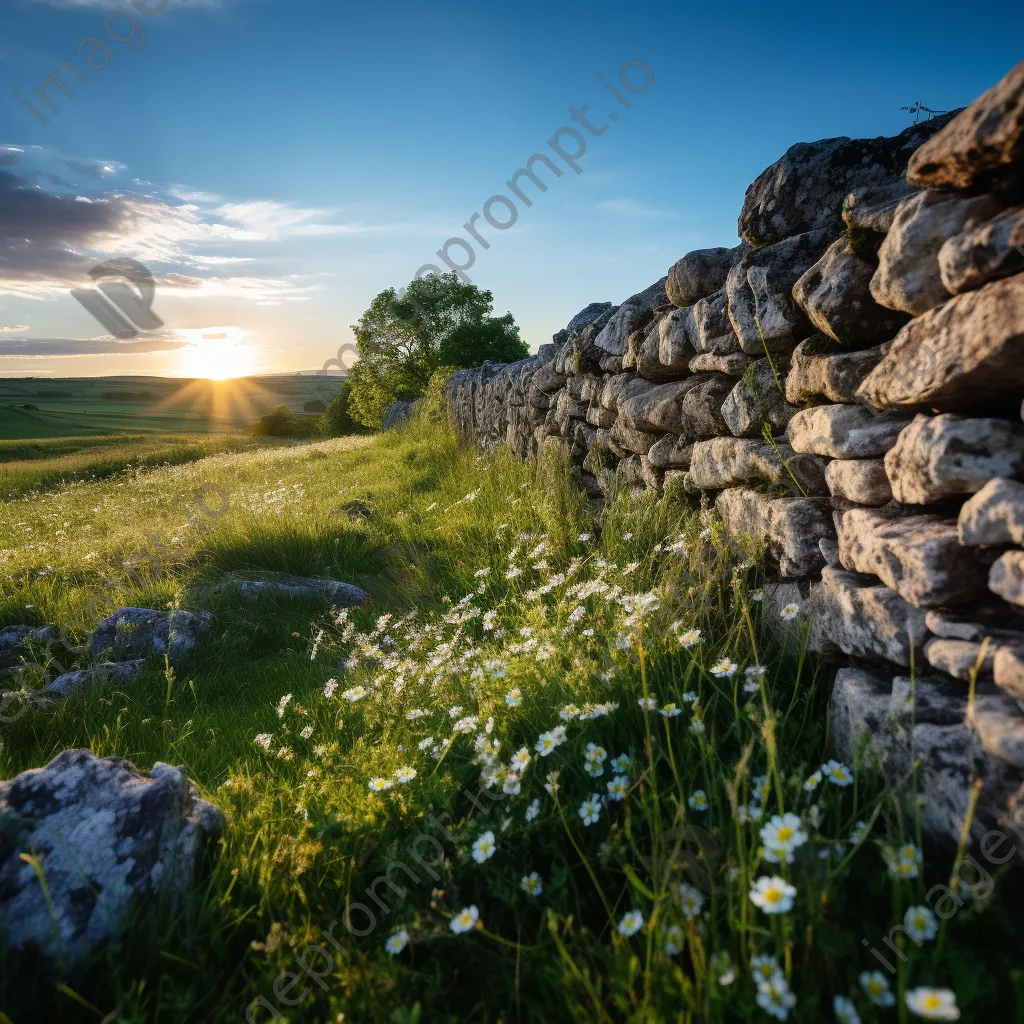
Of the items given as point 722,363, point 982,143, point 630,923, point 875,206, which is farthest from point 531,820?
point 722,363

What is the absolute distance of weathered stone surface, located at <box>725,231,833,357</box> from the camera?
282 centimetres

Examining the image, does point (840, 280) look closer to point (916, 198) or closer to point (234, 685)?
point (916, 198)

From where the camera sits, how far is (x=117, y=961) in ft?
5.26

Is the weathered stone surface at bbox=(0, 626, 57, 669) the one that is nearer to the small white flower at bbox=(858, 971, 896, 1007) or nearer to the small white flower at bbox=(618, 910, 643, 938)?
the small white flower at bbox=(618, 910, 643, 938)

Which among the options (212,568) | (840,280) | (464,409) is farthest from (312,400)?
(840,280)

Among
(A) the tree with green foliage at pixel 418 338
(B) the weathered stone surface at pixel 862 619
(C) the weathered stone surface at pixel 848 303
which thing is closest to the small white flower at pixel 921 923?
(B) the weathered stone surface at pixel 862 619

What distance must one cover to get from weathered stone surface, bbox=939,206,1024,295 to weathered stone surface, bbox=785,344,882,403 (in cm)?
59

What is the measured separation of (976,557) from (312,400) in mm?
52981

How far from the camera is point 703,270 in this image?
3766 mm

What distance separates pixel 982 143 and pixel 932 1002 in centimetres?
201

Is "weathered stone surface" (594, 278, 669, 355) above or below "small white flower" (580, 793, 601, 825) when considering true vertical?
above

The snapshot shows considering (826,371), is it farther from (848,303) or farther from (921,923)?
(921,923)

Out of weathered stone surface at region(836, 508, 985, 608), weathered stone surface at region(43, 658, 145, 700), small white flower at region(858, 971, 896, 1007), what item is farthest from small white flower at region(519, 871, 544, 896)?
weathered stone surface at region(43, 658, 145, 700)

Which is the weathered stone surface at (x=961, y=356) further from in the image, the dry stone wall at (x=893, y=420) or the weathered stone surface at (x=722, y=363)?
the weathered stone surface at (x=722, y=363)
